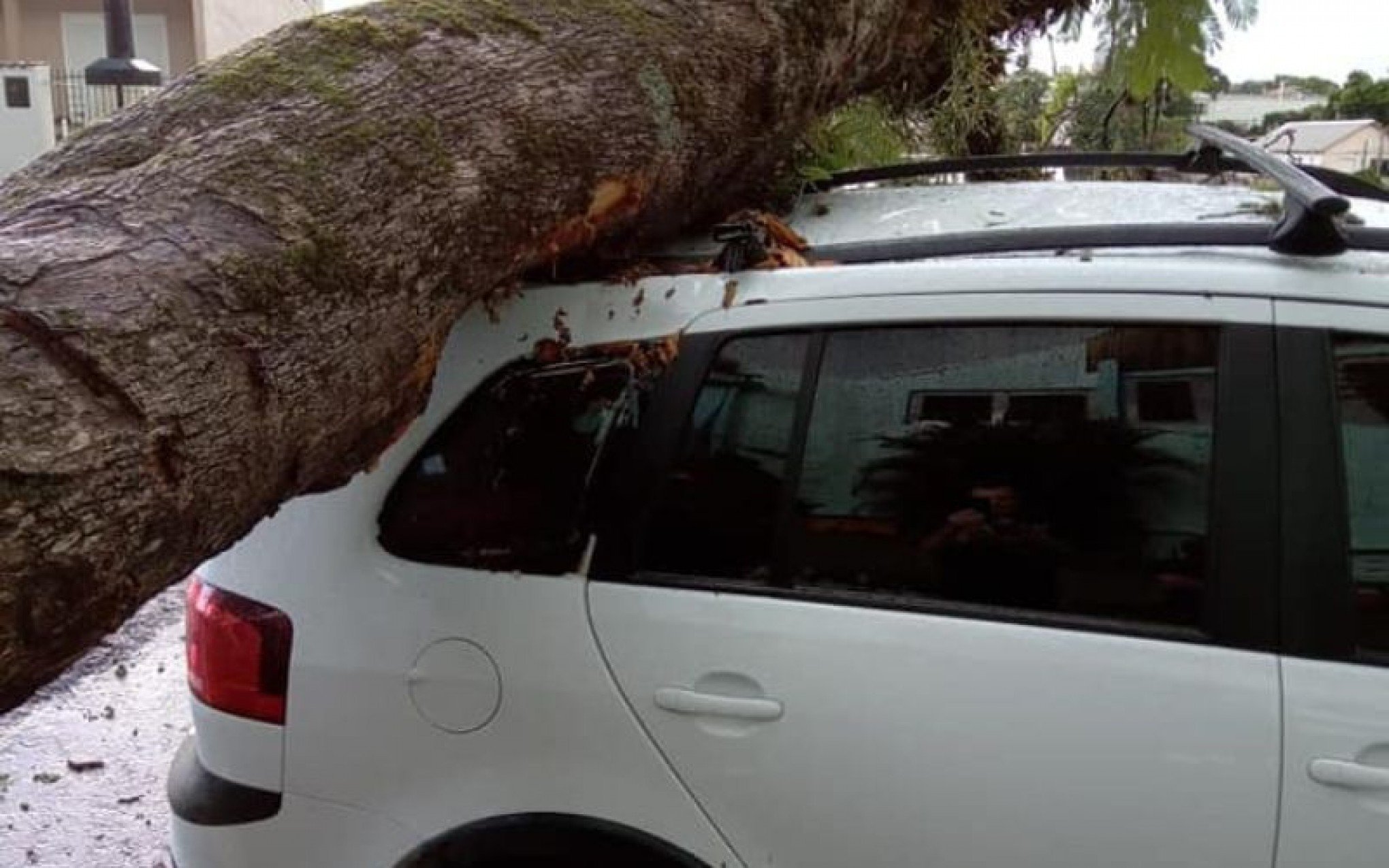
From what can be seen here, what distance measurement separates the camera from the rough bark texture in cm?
145

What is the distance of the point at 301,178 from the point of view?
1.85 metres

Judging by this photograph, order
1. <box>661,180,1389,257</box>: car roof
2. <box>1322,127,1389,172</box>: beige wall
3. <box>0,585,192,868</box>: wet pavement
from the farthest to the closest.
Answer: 1. <box>1322,127,1389,172</box>: beige wall
2. <box>0,585,192,868</box>: wet pavement
3. <box>661,180,1389,257</box>: car roof

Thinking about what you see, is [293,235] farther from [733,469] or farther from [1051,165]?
[1051,165]

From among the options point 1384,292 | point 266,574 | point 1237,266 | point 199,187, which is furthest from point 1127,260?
point 266,574

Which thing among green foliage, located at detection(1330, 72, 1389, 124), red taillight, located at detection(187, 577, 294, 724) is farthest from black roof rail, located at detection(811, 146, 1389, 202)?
green foliage, located at detection(1330, 72, 1389, 124)

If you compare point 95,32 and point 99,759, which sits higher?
point 95,32

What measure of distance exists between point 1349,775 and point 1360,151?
4084mm

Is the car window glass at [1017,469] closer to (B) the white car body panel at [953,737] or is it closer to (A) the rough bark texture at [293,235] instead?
(B) the white car body panel at [953,737]

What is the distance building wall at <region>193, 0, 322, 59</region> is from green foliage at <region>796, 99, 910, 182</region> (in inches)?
741

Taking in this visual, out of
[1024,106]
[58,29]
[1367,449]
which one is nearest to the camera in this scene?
[1367,449]

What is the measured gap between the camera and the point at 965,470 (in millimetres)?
2031

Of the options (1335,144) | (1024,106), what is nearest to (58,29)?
(1024,106)

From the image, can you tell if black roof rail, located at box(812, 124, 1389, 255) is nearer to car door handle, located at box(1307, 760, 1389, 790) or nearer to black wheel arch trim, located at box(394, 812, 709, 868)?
car door handle, located at box(1307, 760, 1389, 790)

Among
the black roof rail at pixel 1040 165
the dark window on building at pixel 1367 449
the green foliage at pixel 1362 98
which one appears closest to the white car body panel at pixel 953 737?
the dark window on building at pixel 1367 449
